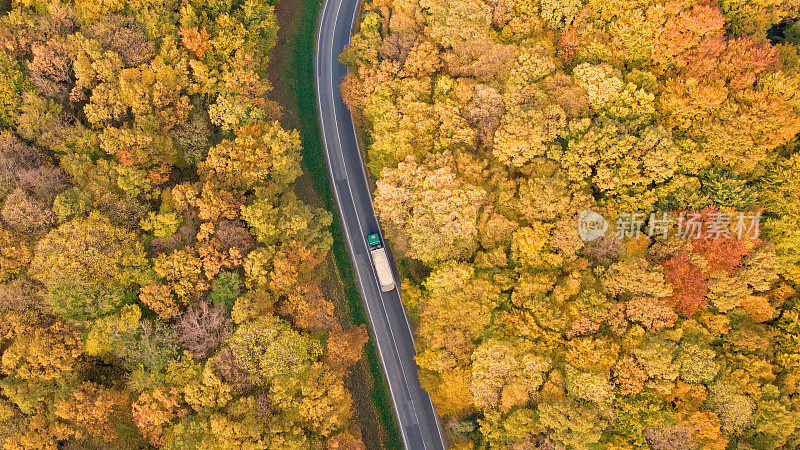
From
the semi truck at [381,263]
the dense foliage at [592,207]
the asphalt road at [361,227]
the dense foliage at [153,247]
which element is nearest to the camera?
the dense foliage at [153,247]

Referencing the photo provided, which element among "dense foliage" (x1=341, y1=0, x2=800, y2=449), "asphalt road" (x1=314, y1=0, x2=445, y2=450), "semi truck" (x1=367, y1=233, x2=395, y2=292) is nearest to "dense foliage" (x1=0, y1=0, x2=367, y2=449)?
"asphalt road" (x1=314, y1=0, x2=445, y2=450)

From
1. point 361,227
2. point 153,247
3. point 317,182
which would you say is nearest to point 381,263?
point 361,227

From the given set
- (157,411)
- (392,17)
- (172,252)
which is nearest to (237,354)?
(157,411)

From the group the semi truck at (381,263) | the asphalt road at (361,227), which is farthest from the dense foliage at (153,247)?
the semi truck at (381,263)

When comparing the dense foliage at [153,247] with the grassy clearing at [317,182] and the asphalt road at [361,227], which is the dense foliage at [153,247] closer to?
the grassy clearing at [317,182]

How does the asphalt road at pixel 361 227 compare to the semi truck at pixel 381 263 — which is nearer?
the asphalt road at pixel 361 227

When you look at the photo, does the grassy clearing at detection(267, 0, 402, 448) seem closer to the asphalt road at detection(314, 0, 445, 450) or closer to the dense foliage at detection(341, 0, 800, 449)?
the asphalt road at detection(314, 0, 445, 450)
